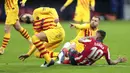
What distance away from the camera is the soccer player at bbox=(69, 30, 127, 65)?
14.0 meters

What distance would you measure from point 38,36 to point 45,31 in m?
0.61

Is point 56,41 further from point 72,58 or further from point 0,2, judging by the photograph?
point 0,2

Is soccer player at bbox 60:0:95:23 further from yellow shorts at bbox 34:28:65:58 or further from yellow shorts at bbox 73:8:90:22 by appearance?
yellow shorts at bbox 34:28:65:58

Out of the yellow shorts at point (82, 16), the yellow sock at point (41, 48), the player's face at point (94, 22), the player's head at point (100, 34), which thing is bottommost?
the yellow shorts at point (82, 16)

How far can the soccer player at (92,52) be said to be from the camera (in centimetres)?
1396

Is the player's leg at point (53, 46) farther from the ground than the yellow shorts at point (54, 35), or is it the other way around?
the yellow shorts at point (54, 35)

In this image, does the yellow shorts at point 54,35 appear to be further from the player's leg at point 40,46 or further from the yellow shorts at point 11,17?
the yellow shorts at point 11,17

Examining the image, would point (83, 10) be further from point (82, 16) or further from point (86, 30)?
point (86, 30)

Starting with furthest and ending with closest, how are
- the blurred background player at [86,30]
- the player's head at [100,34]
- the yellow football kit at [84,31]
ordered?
the yellow football kit at [84,31] → the blurred background player at [86,30] → the player's head at [100,34]

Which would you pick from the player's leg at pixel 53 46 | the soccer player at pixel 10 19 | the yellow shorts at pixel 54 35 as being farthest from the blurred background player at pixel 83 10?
the yellow shorts at pixel 54 35

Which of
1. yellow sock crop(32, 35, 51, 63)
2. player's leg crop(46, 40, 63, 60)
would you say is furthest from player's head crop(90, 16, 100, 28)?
yellow sock crop(32, 35, 51, 63)

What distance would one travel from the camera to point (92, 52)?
14.0 metres

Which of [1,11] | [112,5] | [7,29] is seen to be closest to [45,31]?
[7,29]

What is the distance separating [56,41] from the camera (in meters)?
15.2
